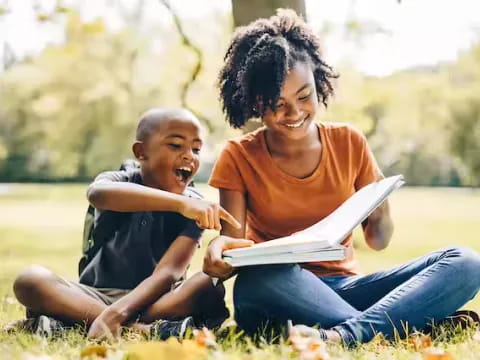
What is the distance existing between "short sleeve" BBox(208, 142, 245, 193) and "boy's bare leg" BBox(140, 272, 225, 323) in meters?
0.28

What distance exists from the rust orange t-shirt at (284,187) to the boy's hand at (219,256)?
0.25m

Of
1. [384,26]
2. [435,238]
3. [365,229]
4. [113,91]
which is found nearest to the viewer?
[365,229]

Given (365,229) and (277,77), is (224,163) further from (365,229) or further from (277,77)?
(365,229)

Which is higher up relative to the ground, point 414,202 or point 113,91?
point 113,91

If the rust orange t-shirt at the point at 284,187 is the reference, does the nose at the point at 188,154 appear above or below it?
above

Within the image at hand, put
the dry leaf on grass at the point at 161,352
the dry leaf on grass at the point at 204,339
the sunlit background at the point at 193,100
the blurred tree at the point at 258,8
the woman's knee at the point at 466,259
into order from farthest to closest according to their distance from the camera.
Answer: the sunlit background at the point at 193,100, the blurred tree at the point at 258,8, the woman's knee at the point at 466,259, the dry leaf on grass at the point at 204,339, the dry leaf on grass at the point at 161,352

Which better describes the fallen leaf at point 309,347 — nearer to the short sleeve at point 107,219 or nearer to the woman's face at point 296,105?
the woman's face at point 296,105

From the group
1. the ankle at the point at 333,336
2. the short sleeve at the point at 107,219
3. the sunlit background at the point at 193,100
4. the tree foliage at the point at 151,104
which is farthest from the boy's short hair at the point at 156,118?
the tree foliage at the point at 151,104

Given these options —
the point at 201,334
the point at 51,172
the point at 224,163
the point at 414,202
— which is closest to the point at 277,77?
the point at 224,163

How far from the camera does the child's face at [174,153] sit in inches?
88.4

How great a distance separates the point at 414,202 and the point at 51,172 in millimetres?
4405

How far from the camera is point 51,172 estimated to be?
934 centimetres

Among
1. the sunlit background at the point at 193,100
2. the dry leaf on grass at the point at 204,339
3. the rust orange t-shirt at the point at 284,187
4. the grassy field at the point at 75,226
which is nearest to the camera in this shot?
the dry leaf on grass at the point at 204,339

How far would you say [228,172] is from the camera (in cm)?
227
